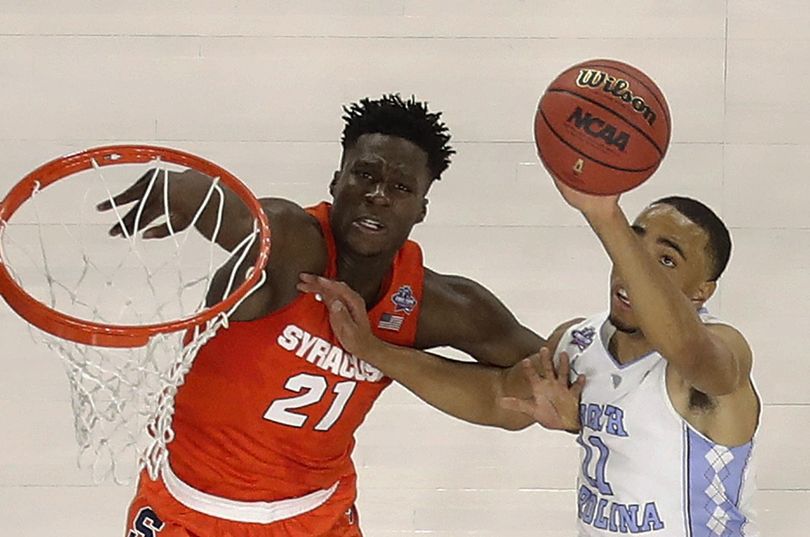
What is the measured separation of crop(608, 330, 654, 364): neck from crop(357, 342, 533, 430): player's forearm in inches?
12.0

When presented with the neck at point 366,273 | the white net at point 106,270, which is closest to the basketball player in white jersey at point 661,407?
the neck at point 366,273

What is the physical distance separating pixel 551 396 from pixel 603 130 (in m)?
0.61

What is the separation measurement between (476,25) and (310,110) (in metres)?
0.56

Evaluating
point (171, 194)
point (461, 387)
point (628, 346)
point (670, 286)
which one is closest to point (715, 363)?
point (670, 286)

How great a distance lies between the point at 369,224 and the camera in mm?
2551

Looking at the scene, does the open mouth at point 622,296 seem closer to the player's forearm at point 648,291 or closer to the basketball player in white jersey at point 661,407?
the basketball player in white jersey at point 661,407

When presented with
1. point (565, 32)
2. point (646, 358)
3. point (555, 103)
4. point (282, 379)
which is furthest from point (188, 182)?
point (565, 32)

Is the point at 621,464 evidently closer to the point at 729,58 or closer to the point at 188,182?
the point at 188,182

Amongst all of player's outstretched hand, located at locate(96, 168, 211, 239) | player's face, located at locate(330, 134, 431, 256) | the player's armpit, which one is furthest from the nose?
the player's armpit

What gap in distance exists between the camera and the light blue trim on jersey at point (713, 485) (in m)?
2.36

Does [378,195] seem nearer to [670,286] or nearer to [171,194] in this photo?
[171,194]

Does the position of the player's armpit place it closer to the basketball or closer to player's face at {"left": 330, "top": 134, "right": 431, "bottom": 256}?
the basketball

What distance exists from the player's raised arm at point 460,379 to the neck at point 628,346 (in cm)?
9

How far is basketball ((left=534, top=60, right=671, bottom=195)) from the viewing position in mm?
2115
